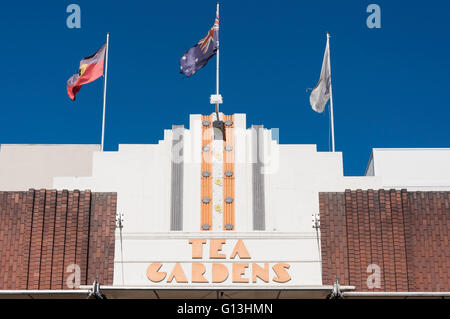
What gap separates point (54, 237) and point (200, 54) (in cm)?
1059

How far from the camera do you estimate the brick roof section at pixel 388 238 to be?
93.1ft

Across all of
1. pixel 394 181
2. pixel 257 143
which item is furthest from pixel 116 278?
pixel 394 181

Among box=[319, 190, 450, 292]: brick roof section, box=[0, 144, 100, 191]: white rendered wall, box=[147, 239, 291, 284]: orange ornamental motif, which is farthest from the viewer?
box=[0, 144, 100, 191]: white rendered wall

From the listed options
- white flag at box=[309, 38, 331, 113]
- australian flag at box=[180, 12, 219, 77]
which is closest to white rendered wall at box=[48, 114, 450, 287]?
australian flag at box=[180, 12, 219, 77]

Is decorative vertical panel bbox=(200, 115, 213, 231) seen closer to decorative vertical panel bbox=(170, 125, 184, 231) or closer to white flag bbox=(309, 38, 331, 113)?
decorative vertical panel bbox=(170, 125, 184, 231)

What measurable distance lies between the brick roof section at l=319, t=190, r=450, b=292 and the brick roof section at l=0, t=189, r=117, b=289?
28.5ft

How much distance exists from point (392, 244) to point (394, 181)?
45.7ft

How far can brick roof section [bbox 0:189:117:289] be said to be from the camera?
93.4 ft

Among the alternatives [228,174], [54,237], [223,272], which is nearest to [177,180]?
[228,174]

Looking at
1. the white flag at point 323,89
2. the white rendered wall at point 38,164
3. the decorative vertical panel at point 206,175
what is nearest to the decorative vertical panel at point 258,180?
the decorative vertical panel at point 206,175

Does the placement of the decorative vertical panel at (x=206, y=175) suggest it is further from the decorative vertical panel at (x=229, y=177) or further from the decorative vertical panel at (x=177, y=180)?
the decorative vertical panel at (x=177, y=180)

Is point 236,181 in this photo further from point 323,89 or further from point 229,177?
point 323,89

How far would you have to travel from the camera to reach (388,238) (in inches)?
1136
